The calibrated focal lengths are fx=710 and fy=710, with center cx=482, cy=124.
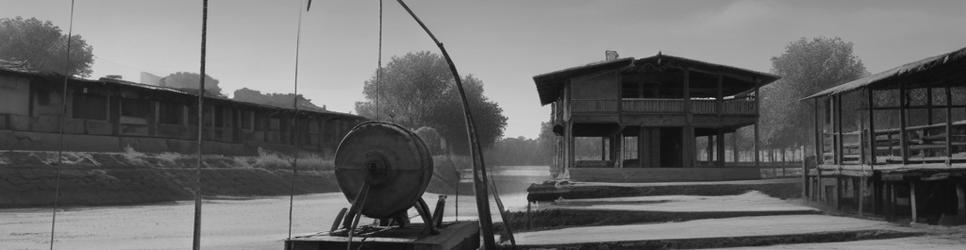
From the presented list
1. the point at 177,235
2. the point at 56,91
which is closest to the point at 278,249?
the point at 177,235

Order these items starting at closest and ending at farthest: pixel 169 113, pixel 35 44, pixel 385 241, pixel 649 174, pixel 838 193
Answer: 1. pixel 385 241
2. pixel 838 193
3. pixel 649 174
4. pixel 169 113
5. pixel 35 44

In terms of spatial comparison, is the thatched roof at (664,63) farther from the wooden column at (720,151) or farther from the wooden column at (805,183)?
the wooden column at (805,183)

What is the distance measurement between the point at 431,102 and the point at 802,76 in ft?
129

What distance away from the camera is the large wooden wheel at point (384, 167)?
9.05m

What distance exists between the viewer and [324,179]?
47469 mm

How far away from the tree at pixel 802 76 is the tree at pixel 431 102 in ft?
106

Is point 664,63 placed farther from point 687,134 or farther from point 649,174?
point 649,174

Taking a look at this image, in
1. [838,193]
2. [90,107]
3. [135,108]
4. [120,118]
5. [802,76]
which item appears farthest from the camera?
[802,76]

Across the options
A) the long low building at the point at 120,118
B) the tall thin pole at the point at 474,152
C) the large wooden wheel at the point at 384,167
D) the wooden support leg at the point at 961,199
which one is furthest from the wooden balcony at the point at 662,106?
the large wooden wheel at the point at 384,167

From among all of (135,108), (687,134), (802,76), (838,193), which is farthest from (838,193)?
(802,76)

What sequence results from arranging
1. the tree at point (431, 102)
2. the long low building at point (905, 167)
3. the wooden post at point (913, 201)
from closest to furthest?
the long low building at point (905, 167) < the wooden post at point (913, 201) < the tree at point (431, 102)

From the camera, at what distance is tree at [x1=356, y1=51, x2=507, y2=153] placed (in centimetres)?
8038

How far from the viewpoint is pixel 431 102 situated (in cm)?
8131

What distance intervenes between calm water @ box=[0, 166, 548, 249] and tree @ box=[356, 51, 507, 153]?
49.1 metres
